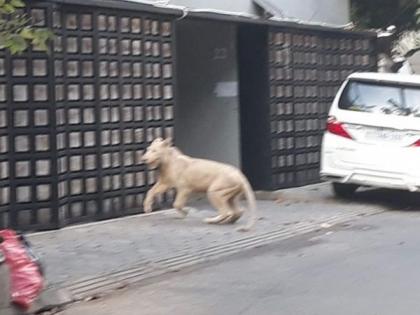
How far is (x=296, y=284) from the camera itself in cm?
940

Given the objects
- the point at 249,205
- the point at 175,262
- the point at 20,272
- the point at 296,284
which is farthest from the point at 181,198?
the point at 20,272

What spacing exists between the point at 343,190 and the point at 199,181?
4037 millimetres

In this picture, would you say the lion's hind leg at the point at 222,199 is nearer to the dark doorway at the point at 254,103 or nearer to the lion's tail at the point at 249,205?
the lion's tail at the point at 249,205

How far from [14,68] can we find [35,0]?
83 cm

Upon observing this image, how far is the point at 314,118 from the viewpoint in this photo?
18.6 metres

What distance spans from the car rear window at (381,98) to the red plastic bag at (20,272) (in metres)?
8.08

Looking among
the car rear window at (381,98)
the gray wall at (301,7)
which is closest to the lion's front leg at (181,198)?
the gray wall at (301,7)

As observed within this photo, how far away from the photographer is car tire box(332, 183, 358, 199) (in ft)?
53.1

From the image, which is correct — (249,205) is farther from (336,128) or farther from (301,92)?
(301,92)

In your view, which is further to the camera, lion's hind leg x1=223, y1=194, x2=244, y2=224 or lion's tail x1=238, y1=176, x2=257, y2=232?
lion's hind leg x1=223, y1=194, x2=244, y2=224

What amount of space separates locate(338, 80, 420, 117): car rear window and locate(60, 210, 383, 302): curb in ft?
6.93

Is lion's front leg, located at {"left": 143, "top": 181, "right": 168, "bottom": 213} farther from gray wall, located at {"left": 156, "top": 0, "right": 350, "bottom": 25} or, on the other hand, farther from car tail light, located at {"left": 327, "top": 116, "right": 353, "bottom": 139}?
car tail light, located at {"left": 327, "top": 116, "right": 353, "bottom": 139}

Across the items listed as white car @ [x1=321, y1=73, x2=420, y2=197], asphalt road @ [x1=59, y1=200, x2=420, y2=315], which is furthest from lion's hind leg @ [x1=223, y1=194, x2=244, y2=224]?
white car @ [x1=321, y1=73, x2=420, y2=197]

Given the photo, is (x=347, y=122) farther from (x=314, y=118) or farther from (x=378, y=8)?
(x=378, y=8)
